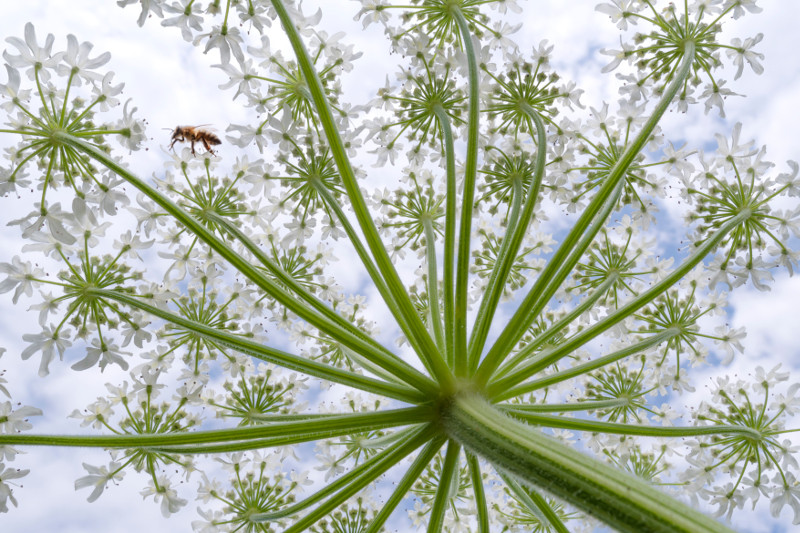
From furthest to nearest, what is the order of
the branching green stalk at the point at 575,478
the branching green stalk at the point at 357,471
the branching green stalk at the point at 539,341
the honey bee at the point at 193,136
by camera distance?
the honey bee at the point at 193,136 < the branching green stalk at the point at 539,341 < the branching green stalk at the point at 357,471 < the branching green stalk at the point at 575,478

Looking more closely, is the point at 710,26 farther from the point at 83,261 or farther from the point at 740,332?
the point at 83,261

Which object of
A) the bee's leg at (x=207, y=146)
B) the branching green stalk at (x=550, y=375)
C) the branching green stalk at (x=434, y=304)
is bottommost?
the branching green stalk at (x=550, y=375)

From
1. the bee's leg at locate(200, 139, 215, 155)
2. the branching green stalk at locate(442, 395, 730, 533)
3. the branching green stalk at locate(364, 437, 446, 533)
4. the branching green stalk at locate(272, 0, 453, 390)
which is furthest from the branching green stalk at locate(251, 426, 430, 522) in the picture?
the bee's leg at locate(200, 139, 215, 155)

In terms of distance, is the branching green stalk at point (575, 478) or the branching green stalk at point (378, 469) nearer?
the branching green stalk at point (575, 478)

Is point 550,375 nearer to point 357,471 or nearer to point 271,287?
point 357,471

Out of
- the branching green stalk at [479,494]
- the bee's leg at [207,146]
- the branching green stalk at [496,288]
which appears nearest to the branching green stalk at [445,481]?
the branching green stalk at [479,494]

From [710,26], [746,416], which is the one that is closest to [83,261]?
[710,26]

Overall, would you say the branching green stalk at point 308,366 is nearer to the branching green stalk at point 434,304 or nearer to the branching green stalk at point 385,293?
the branching green stalk at point 385,293

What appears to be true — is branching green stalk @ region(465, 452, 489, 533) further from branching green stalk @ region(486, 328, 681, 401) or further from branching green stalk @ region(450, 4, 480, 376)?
branching green stalk @ region(450, 4, 480, 376)
